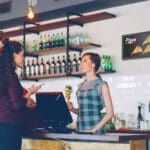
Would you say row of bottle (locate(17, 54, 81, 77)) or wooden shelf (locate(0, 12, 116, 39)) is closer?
wooden shelf (locate(0, 12, 116, 39))

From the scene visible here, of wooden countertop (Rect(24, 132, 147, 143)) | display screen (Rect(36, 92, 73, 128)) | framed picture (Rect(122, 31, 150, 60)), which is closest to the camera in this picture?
wooden countertop (Rect(24, 132, 147, 143))

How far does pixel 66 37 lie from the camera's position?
612 cm

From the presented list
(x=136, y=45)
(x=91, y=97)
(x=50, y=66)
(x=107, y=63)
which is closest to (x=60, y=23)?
(x=50, y=66)

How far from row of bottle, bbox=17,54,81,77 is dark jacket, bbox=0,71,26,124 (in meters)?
3.08

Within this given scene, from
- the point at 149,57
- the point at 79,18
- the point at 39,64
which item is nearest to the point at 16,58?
the point at 149,57

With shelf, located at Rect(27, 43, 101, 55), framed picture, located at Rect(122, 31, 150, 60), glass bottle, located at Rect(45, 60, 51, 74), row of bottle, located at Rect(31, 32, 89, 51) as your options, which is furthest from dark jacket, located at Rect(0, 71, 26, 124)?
glass bottle, located at Rect(45, 60, 51, 74)

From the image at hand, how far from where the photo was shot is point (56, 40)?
6.23 metres

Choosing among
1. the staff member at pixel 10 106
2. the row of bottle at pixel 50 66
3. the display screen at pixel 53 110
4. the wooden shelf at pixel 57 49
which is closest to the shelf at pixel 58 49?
the wooden shelf at pixel 57 49

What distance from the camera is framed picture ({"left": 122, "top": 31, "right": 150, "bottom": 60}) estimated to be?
17.0ft

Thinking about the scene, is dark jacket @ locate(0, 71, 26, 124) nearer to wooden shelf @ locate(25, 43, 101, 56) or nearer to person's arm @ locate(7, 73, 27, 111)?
person's arm @ locate(7, 73, 27, 111)

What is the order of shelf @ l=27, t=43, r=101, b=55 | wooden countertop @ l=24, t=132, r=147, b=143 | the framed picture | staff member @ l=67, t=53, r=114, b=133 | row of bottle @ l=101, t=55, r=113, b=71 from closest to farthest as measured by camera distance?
wooden countertop @ l=24, t=132, r=147, b=143 < staff member @ l=67, t=53, r=114, b=133 < the framed picture < row of bottle @ l=101, t=55, r=113, b=71 < shelf @ l=27, t=43, r=101, b=55

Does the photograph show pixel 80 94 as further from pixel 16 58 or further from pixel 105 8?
pixel 105 8

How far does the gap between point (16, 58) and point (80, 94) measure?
2.38 ft

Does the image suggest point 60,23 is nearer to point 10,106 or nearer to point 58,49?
point 58,49
